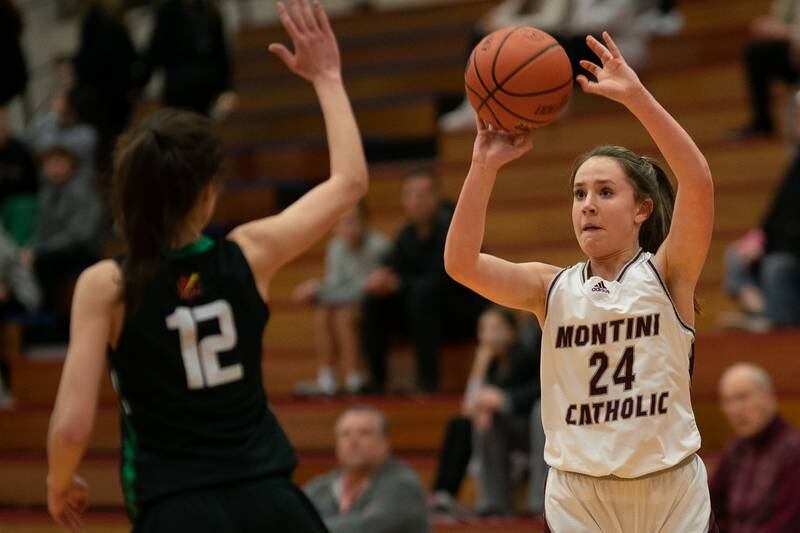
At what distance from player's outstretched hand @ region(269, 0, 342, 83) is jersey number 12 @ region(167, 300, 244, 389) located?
0.87m

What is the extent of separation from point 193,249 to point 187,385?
0.36 meters

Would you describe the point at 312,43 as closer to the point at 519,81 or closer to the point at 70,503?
the point at 519,81

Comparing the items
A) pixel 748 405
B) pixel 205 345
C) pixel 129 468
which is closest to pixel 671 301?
pixel 205 345

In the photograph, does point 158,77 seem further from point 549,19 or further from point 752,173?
point 752,173

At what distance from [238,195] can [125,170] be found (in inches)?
305

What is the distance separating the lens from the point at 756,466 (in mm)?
6641

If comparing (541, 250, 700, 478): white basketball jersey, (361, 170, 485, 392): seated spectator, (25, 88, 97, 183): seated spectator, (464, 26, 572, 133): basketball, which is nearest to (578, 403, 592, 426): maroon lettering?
(541, 250, 700, 478): white basketball jersey

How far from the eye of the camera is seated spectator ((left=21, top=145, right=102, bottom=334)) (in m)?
10.2

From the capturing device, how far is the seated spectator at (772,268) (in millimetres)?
7559

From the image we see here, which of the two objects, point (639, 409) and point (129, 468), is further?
point (639, 409)

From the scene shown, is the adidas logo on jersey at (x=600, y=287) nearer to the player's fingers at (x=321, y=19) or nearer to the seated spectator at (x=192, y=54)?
the player's fingers at (x=321, y=19)

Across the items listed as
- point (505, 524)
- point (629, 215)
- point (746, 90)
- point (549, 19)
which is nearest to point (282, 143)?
point (549, 19)

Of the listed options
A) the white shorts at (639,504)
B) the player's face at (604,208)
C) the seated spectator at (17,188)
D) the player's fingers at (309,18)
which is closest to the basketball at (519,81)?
the player's face at (604,208)

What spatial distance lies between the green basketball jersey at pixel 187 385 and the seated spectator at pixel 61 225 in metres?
7.13
